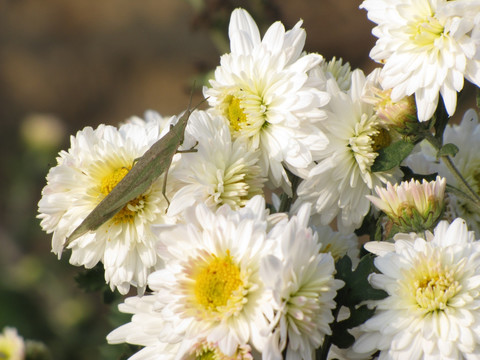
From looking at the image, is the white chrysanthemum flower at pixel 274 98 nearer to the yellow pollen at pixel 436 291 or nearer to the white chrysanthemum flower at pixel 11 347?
the yellow pollen at pixel 436 291

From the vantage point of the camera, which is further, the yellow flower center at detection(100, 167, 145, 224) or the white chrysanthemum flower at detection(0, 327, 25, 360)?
the white chrysanthemum flower at detection(0, 327, 25, 360)

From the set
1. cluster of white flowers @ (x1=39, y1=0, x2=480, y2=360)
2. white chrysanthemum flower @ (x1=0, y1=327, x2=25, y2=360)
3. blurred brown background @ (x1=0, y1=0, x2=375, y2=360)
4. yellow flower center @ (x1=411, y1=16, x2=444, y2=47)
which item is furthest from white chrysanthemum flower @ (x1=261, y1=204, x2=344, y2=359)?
blurred brown background @ (x1=0, y1=0, x2=375, y2=360)

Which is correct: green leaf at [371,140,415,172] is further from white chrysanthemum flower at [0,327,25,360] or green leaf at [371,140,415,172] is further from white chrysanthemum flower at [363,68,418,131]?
white chrysanthemum flower at [0,327,25,360]

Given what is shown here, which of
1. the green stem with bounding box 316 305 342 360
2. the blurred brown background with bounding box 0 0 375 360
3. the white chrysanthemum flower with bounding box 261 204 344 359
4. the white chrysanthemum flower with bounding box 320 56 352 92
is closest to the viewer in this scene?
the white chrysanthemum flower with bounding box 261 204 344 359

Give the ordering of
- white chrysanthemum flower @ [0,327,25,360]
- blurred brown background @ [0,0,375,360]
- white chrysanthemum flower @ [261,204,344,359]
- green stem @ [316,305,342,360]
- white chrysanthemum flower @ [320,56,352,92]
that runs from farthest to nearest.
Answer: blurred brown background @ [0,0,375,360] → white chrysanthemum flower @ [0,327,25,360] → white chrysanthemum flower @ [320,56,352,92] → green stem @ [316,305,342,360] → white chrysanthemum flower @ [261,204,344,359]

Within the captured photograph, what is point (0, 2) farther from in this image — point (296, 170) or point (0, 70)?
point (296, 170)

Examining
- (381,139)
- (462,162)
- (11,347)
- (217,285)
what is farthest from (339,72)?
(11,347)

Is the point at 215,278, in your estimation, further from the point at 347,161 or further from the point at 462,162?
the point at 462,162

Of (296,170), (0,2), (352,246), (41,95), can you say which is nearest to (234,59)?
(296,170)
